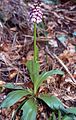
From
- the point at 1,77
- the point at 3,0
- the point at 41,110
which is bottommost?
the point at 41,110

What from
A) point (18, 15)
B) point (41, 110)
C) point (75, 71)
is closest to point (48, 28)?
point (18, 15)

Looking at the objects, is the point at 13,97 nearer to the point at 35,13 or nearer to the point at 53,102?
the point at 53,102

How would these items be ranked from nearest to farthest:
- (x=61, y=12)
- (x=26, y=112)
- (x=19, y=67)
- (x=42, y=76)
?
(x=26, y=112) → (x=42, y=76) → (x=19, y=67) → (x=61, y=12)

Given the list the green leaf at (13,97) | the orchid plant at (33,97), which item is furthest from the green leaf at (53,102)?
the green leaf at (13,97)

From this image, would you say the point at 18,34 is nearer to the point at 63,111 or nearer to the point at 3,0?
the point at 3,0

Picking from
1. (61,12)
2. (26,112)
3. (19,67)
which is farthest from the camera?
(61,12)

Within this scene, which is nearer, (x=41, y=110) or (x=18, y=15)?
(x=41, y=110)

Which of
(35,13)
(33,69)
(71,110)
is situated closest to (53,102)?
(71,110)

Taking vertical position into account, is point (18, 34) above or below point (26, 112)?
above
